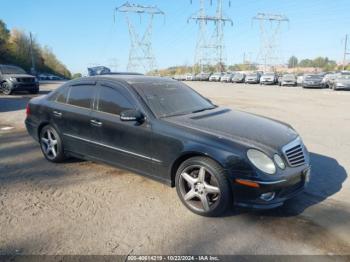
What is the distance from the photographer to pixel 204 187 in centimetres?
348

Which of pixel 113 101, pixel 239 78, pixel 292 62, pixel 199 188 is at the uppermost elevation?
pixel 292 62

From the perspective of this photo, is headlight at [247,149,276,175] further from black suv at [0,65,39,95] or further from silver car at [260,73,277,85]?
silver car at [260,73,277,85]

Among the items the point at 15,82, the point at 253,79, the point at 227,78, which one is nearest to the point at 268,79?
the point at 253,79

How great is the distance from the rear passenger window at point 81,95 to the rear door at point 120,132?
0.21m

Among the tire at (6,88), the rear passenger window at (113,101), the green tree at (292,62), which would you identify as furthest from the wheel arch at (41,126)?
the green tree at (292,62)

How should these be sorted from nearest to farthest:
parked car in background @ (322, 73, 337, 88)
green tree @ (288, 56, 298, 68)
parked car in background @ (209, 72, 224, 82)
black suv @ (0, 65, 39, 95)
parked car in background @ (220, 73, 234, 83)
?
black suv @ (0, 65, 39, 95) < parked car in background @ (322, 73, 337, 88) < parked car in background @ (220, 73, 234, 83) < parked car in background @ (209, 72, 224, 82) < green tree @ (288, 56, 298, 68)

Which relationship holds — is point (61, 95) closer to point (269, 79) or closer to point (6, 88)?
point (6, 88)

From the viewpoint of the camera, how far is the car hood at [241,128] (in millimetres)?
3477

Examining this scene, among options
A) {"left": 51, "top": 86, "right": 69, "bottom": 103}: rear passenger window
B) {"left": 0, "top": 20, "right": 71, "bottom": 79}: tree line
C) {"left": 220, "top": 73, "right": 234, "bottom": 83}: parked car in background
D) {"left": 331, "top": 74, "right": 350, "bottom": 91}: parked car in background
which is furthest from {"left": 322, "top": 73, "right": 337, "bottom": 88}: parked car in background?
{"left": 0, "top": 20, "right": 71, "bottom": 79}: tree line

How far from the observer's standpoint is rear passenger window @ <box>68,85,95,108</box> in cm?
469

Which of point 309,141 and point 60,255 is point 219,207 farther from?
point 309,141

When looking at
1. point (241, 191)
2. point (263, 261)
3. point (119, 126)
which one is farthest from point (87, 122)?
point (263, 261)

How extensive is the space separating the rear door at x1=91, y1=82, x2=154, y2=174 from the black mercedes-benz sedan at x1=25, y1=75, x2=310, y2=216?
13mm

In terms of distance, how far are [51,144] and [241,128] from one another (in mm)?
3301
